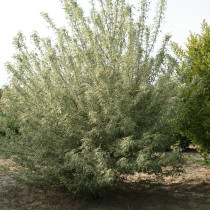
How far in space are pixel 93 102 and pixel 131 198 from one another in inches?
93.5

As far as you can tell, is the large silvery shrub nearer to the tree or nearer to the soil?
the soil

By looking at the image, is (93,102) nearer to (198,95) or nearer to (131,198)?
(131,198)

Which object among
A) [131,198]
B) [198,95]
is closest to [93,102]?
[131,198]

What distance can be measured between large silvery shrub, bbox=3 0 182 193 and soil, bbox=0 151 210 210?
52 cm

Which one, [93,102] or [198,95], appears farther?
[198,95]

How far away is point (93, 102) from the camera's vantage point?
5.06 metres

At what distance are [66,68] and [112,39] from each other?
1073 millimetres

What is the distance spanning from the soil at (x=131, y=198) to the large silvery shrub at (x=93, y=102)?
52cm

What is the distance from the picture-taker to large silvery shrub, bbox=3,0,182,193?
190 inches

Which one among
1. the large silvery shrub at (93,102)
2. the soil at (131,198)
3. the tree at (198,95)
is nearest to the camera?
the large silvery shrub at (93,102)

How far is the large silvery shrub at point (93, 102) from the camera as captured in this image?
4816mm

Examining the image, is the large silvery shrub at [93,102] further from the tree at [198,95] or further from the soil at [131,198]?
the tree at [198,95]

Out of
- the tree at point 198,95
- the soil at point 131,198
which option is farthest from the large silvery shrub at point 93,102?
the tree at point 198,95

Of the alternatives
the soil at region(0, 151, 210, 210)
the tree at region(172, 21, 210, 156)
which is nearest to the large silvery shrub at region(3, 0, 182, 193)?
the soil at region(0, 151, 210, 210)
